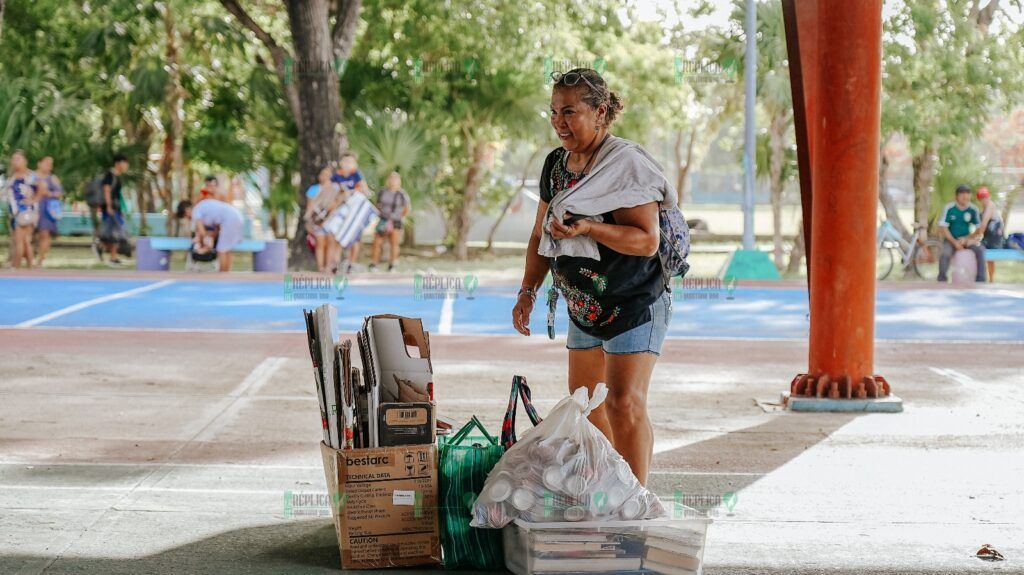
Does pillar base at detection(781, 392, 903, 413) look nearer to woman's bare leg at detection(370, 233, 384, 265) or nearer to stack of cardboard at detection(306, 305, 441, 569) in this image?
stack of cardboard at detection(306, 305, 441, 569)

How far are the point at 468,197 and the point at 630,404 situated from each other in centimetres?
2283

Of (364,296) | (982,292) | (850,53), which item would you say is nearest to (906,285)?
(982,292)

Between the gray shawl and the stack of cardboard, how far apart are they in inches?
28.1

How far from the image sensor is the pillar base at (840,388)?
880cm

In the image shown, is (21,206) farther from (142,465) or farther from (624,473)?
(624,473)

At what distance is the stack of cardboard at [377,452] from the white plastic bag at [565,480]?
281 mm

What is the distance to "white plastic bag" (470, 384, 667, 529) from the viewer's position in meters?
4.62

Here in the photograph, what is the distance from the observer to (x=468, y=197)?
2770 cm

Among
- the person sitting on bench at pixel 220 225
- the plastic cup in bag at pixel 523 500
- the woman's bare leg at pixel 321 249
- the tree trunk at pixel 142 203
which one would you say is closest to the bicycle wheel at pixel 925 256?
the woman's bare leg at pixel 321 249

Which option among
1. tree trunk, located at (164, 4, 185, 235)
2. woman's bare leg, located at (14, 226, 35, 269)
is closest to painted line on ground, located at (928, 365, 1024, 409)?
woman's bare leg, located at (14, 226, 35, 269)

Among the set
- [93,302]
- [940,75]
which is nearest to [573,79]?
[93,302]

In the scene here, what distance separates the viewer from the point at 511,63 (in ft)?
84.2

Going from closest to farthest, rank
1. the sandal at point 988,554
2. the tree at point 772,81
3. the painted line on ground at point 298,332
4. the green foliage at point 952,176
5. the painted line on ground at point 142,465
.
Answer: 1. the sandal at point 988,554
2. the painted line on ground at point 142,465
3. the painted line on ground at point 298,332
4. the tree at point 772,81
5. the green foliage at point 952,176

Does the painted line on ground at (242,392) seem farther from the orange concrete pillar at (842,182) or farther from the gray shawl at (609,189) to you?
the orange concrete pillar at (842,182)
